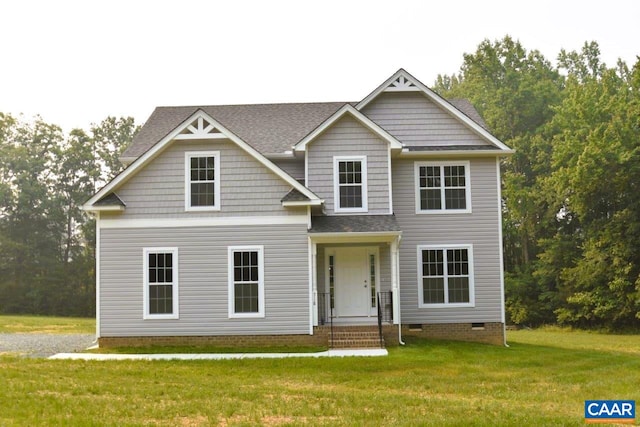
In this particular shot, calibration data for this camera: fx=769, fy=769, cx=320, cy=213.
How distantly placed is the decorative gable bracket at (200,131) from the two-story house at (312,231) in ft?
0.13

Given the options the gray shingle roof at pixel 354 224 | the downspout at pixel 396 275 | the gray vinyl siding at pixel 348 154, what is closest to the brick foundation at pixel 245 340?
the downspout at pixel 396 275

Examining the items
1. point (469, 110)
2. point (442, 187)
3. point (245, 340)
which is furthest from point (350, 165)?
point (469, 110)

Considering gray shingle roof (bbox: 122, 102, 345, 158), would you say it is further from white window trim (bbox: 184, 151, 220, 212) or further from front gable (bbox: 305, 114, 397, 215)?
white window trim (bbox: 184, 151, 220, 212)

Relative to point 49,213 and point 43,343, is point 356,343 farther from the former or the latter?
point 49,213

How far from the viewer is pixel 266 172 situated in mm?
21000

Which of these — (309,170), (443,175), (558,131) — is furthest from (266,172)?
(558,131)

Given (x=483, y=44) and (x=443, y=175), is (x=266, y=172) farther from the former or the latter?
(x=483, y=44)

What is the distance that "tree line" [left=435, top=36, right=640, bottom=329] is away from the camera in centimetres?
3556

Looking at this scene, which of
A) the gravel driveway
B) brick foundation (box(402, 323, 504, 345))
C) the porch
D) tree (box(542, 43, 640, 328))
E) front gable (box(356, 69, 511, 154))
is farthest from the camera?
tree (box(542, 43, 640, 328))

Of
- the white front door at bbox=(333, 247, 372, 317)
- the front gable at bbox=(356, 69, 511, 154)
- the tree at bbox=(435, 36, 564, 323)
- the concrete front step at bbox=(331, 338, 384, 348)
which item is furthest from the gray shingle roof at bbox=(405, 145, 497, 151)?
the tree at bbox=(435, 36, 564, 323)

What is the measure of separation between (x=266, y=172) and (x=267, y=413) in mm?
10527

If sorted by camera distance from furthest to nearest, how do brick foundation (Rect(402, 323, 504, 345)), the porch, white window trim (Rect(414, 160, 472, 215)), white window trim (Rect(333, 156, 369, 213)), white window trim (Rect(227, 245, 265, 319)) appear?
white window trim (Rect(414, 160, 472, 215)) < brick foundation (Rect(402, 323, 504, 345)) < white window trim (Rect(333, 156, 369, 213)) < the porch < white window trim (Rect(227, 245, 265, 319))

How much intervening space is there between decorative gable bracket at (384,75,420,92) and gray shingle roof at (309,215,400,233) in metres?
4.56

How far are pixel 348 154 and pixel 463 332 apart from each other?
20.9ft
